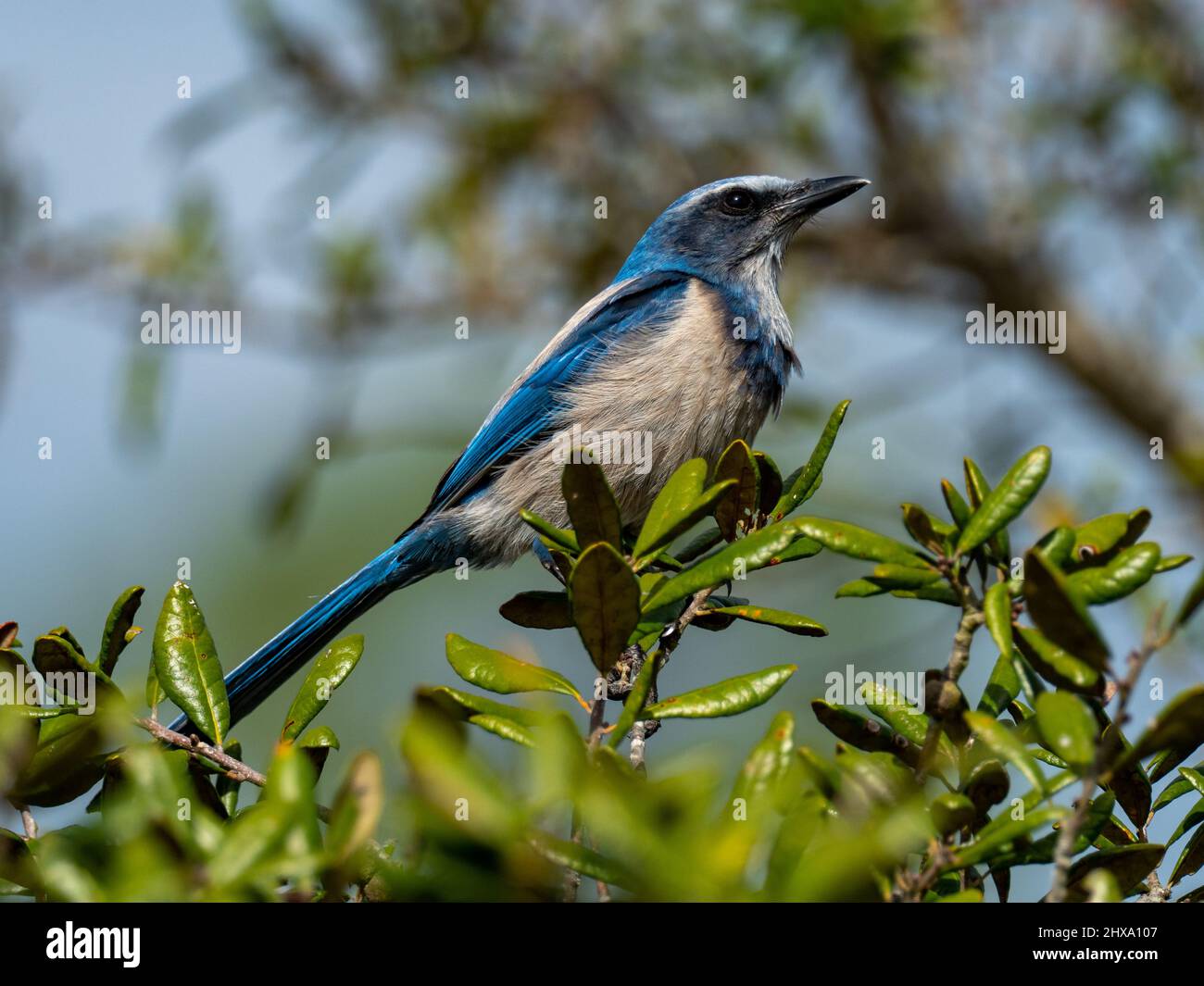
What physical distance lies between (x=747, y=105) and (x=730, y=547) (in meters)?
4.94

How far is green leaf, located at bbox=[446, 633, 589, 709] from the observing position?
5.74ft

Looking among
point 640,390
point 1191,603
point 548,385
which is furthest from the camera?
point 548,385

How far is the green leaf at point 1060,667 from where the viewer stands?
59.2 inches

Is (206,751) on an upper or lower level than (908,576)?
lower

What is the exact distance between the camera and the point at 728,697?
169cm

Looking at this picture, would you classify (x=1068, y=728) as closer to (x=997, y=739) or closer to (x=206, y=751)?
(x=997, y=739)

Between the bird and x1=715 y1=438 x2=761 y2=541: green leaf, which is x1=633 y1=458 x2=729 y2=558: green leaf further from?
the bird

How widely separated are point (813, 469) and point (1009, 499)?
1.89 ft

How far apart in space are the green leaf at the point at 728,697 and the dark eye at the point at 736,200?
4.20 m

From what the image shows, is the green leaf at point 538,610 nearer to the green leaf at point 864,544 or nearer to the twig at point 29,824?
the green leaf at point 864,544

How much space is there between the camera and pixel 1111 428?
6.58 m

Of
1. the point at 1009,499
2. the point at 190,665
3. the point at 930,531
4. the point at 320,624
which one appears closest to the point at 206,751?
the point at 190,665

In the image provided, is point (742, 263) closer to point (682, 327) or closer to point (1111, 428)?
point (682, 327)
